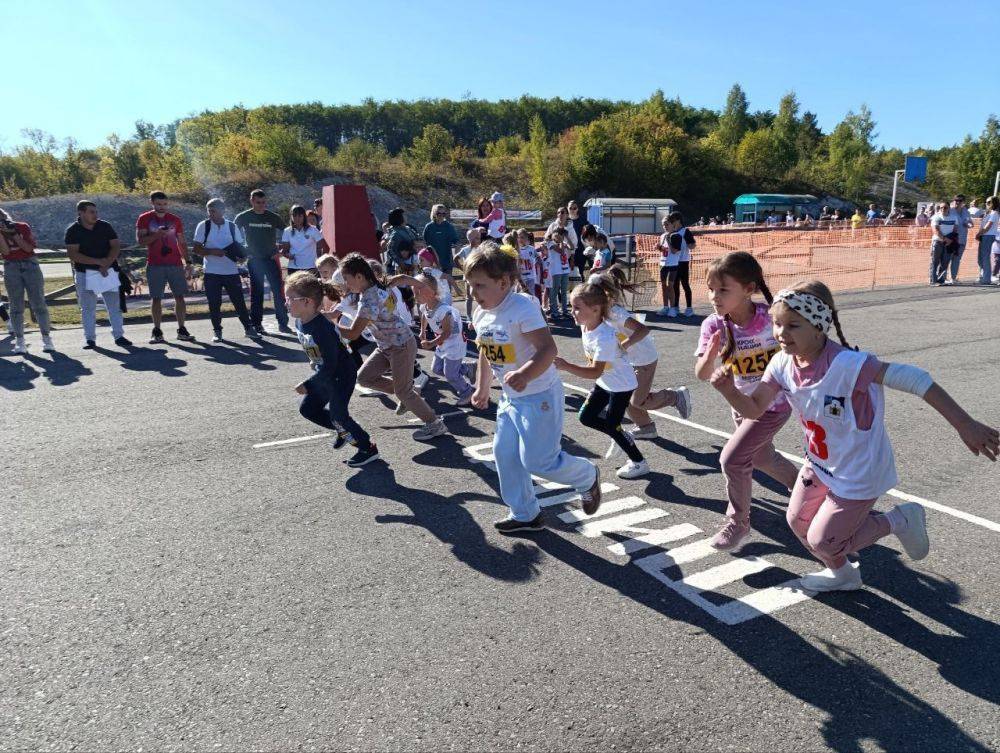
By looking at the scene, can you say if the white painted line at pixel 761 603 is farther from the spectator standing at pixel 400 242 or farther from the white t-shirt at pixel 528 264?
the white t-shirt at pixel 528 264

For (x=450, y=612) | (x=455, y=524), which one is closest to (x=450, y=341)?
(x=455, y=524)

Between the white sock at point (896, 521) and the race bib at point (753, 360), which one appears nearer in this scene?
the white sock at point (896, 521)

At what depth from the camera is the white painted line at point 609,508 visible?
442 cm

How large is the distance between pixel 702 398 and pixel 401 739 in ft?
18.5

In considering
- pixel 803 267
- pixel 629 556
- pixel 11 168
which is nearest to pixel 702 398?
pixel 629 556

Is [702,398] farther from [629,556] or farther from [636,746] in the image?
[636,746]

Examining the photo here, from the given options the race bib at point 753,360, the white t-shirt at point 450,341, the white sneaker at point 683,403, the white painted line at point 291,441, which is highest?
the race bib at point 753,360

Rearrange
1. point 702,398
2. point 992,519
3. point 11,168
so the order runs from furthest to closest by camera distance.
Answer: point 11,168
point 702,398
point 992,519

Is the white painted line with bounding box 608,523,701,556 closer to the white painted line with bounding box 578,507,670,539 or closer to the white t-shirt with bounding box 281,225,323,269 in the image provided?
the white painted line with bounding box 578,507,670,539

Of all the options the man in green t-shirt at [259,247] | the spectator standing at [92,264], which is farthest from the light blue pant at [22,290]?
the man in green t-shirt at [259,247]

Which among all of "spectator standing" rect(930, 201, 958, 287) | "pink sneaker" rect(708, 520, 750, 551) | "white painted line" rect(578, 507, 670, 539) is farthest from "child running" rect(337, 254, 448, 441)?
"spectator standing" rect(930, 201, 958, 287)

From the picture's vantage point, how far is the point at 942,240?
56.4 ft

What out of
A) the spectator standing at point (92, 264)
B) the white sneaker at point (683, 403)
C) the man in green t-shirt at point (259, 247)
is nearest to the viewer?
the white sneaker at point (683, 403)

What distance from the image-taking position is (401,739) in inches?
98.7
